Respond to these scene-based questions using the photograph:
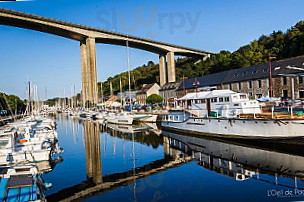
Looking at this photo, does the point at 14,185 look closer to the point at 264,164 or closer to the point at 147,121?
the point at 264,164

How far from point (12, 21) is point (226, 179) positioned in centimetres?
7369

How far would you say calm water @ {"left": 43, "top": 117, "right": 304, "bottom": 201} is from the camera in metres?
8.71

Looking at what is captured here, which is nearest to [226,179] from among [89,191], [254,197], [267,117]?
[254,197]

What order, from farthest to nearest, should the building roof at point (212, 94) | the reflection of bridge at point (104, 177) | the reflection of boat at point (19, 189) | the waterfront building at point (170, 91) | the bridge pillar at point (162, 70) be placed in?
the bridge pillar at point (162, 70), the waterfront building at point (170, 91), the building roof at point (212, 94), the reflection of bridge at point (104, 177), the reflection of boat at point (19, 189)

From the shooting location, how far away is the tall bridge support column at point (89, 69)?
71.3 meters

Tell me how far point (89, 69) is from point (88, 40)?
1026 centimetres

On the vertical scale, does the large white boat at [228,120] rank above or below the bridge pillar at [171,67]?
below

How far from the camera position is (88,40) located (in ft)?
242

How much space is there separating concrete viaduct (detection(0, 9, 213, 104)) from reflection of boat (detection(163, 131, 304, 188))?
57.6 meters

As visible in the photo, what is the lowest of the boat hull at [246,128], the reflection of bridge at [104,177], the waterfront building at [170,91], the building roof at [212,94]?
the reflection of bridge at [104,177]

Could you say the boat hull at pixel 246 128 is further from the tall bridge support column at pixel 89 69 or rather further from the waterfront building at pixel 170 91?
the tall bridge support column at pixel 89 69

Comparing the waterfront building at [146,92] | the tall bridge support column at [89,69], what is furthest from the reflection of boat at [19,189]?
the waterfront building at [146,92]

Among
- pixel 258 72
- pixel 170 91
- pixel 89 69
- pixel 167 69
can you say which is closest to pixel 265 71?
pixel 258 72

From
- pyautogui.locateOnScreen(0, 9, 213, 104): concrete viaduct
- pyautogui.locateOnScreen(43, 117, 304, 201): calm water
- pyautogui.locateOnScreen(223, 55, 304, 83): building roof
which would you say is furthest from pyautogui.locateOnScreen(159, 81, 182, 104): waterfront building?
pyautogui.locateOnScreen(43, 117, 304, 201): calm water
